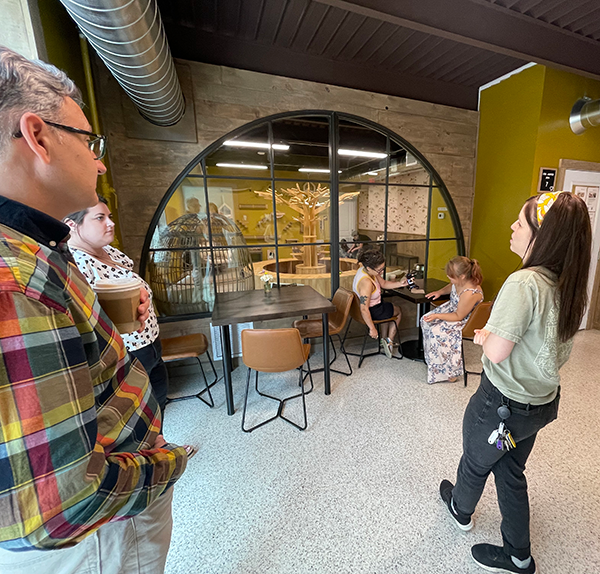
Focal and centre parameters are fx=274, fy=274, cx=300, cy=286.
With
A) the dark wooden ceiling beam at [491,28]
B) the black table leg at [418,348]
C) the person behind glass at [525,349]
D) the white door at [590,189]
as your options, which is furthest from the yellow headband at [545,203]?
the white door at [590,189]

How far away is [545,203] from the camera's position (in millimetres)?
1014

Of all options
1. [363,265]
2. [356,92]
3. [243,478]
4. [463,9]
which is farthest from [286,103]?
[243,478]

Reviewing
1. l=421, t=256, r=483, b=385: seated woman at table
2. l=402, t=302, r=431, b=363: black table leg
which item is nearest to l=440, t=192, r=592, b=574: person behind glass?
l=421, t=256, r=483, b=385: seated woman at table

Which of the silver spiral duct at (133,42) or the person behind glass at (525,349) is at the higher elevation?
the silver spiral duct at (133,42)

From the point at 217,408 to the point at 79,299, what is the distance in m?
2.23

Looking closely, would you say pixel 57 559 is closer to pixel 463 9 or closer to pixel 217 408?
pixel 217 408

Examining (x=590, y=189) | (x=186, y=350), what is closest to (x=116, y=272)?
(x=186, y=350)

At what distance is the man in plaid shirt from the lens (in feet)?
1.31

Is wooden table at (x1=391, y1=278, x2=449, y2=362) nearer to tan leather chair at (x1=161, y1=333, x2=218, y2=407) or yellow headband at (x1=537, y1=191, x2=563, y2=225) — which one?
yellow headband at (x1=537, y1=191, x2=563, y2=225)

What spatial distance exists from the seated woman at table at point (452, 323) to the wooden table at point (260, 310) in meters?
1.09

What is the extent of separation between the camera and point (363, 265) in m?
3.05

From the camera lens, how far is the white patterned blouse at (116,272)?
4.64 ft

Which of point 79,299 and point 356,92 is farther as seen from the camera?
point 356,92

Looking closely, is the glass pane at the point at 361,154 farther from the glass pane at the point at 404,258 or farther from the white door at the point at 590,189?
the white door at the point at 590,189
